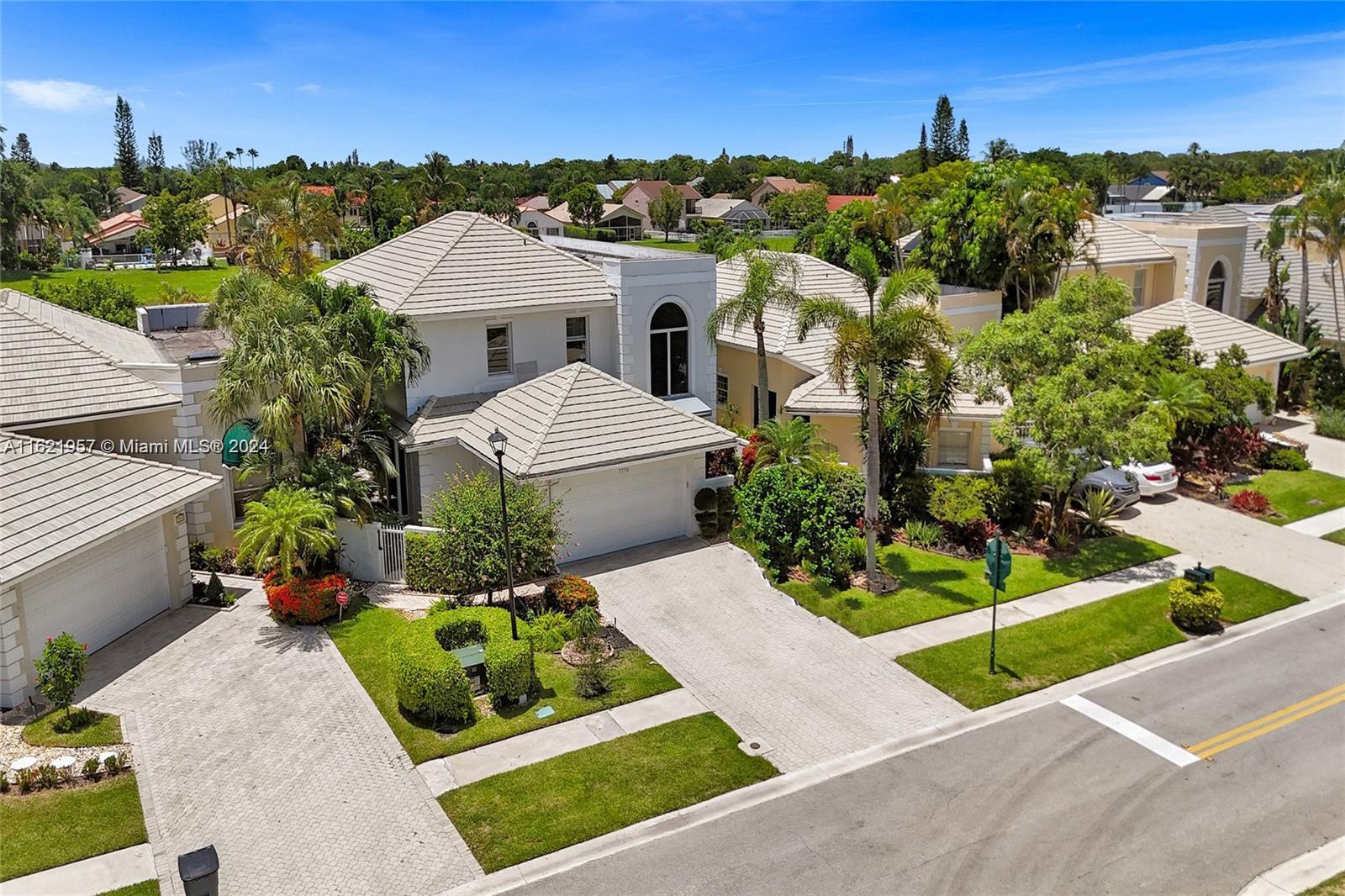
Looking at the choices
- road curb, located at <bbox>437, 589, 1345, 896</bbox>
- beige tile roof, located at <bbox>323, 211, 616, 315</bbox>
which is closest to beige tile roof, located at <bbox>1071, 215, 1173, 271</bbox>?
beige tile roof, located at <bbox>323, 211, 616, 315</bbox>

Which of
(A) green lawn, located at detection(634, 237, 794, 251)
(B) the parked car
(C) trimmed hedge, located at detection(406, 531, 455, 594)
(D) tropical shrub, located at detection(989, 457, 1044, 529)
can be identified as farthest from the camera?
(A) green lawn, located at detection(634, 237, 794, 251)

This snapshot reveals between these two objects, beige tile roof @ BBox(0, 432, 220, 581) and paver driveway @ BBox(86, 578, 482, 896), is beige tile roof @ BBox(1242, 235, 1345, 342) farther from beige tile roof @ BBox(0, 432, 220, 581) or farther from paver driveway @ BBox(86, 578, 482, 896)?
beige tile roof @ BBox(0, 432, 220, 581)

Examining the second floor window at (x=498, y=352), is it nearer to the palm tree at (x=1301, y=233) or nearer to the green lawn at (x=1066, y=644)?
the green lawn at (x=1066, y=644)

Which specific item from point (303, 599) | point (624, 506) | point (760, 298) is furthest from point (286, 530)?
point (760, 298)

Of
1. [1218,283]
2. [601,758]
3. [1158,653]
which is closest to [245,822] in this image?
[601,758]

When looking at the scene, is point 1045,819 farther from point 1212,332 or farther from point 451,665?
point 1212,332

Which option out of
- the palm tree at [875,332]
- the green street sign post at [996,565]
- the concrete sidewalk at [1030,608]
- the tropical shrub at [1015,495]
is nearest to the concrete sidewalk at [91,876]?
the concrete sidewalk at [1030,608]

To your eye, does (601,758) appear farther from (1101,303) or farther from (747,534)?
(1101,303)

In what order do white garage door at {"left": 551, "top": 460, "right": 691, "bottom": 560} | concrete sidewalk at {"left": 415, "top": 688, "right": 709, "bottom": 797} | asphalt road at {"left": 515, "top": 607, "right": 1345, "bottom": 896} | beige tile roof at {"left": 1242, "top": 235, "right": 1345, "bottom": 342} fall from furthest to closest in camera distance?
beige tile roof at {"left": 1242, "top": 235, "right": 1345, "bottom": 342} < white garage door at {"left": 551, "top": 460, "right": 691, "bottom": 560} < concrete sidewalk at {"left": 415, "top": 688, "right": 709, "bottom": 797} < asphalt road at {"left": 515, "top": 607, "right": 1345, "bottom": 896}
